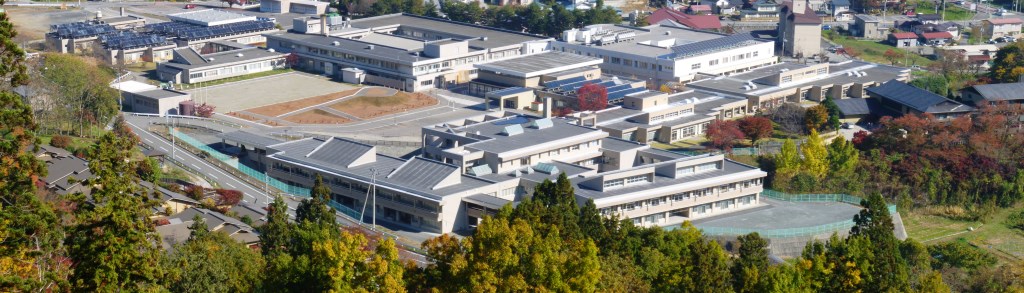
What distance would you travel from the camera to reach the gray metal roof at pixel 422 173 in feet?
96.0

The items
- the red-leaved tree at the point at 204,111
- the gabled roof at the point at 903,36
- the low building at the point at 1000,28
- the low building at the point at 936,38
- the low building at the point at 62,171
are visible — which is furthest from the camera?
the low building at the point at 1000,28

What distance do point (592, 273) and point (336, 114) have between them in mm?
20751

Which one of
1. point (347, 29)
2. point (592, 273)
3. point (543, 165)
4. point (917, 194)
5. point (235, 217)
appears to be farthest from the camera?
point (347, 29)

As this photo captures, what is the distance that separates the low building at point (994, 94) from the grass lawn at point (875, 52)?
9379 mm

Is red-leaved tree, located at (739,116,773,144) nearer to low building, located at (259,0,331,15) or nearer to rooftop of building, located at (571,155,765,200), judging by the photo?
rooftop of building, located at (571,155,765,200)

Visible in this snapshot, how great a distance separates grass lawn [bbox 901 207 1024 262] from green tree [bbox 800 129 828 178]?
224 centimetres

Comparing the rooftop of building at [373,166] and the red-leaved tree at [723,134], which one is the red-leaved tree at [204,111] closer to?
the rooftop of building at [373,166]

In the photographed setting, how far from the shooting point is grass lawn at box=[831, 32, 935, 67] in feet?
172

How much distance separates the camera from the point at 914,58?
53062mm

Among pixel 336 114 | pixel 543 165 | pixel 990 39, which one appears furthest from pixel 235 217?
pixel 990 39

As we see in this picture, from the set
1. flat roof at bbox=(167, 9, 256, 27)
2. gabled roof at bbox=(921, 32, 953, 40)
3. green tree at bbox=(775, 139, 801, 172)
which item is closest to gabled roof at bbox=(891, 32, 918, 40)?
gabled roof at bbox=(921, 32, 953, 40)

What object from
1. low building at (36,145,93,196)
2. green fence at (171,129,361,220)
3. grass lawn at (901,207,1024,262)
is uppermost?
low building at (36,145,93,196)

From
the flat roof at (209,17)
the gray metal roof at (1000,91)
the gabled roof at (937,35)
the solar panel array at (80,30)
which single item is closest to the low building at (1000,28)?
the gabled roof at (937,35)

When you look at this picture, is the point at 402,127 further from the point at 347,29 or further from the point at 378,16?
the point at 378,16
